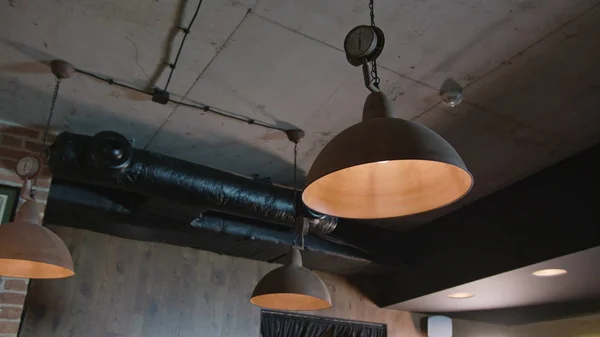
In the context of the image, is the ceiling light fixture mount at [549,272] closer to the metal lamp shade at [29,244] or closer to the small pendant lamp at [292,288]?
the small pendant lamp at [292,288]

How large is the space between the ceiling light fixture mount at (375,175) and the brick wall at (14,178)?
200cm

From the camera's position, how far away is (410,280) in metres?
4.57

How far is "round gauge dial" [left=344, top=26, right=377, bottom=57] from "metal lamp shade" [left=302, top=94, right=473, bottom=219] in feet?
0.59

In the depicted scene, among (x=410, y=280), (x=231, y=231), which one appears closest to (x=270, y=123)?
(x=231, y=231)

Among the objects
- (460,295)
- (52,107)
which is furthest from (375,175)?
(460,295)

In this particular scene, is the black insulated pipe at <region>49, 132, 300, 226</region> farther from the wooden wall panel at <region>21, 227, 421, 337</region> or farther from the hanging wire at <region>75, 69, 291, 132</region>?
the wooden wall panel at <region>21, 227, 421, 337</region>

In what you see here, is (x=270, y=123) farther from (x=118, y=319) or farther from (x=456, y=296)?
(x=456, y=296)

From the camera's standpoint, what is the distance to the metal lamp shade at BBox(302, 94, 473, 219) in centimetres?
135

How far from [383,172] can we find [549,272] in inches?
99.0

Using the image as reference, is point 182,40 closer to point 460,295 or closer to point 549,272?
point 549,272

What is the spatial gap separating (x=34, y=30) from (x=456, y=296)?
12.1 feet

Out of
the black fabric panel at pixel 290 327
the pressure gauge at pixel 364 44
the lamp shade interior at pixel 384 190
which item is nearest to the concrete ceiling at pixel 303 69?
the pressure gauge at pixel 364 44

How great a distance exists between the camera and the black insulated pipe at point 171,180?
2.82 meters

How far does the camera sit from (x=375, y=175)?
1.75 metres
